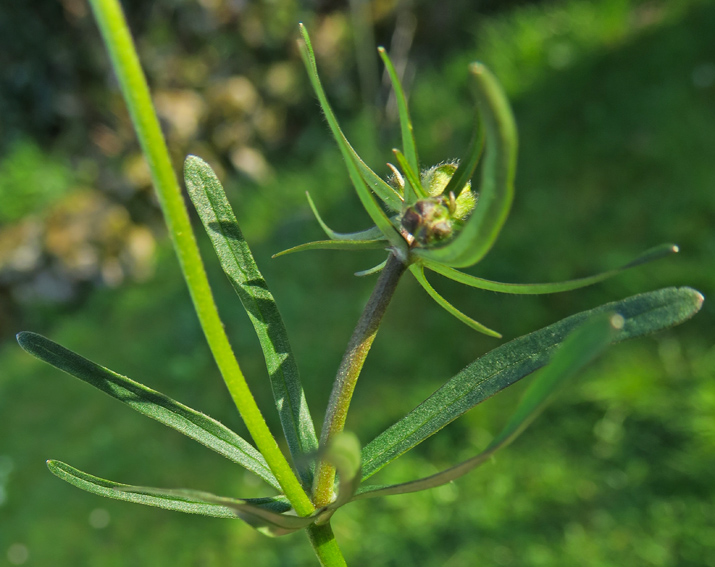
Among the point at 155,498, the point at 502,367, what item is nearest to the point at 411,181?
the point at 502,367

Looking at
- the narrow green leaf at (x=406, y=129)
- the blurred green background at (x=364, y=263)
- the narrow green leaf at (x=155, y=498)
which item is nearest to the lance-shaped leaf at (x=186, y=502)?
the narrow green leaf at (x=155, y=498)

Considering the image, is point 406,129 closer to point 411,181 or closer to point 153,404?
point 411,181

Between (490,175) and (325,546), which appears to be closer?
(490,175)

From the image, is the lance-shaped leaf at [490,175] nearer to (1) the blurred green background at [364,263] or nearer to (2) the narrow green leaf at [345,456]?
(2) the narrow green leaf at [345,456]

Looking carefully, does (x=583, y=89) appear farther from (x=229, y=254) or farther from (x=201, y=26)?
(x=229, y=254)

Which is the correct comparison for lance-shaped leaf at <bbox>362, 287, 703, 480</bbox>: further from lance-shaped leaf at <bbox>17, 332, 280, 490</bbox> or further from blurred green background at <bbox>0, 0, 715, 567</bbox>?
blurred green background at <bbox>0, 0, 715, 567</bbox>

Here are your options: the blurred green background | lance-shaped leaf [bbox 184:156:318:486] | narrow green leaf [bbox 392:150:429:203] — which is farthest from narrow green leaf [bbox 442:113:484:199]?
the blurred green background

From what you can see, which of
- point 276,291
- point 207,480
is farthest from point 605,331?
point 276,291
